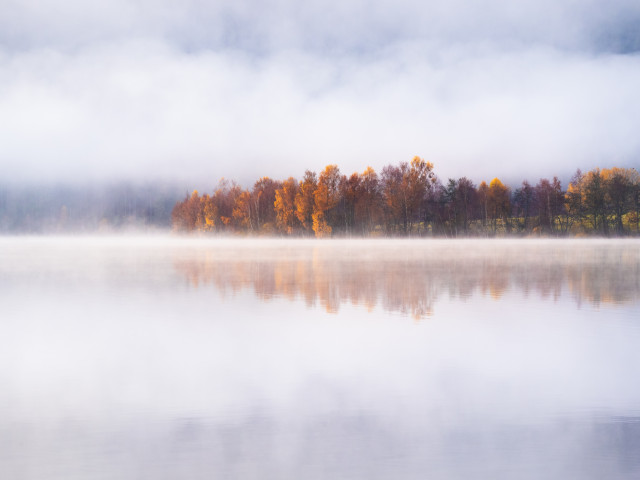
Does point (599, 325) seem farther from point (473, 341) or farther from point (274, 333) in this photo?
point (274, 333)

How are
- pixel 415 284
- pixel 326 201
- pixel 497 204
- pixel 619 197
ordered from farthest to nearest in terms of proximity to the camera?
pixel 497 204 → pixel 326 201 → pixel 619 197 → pixel 415 284

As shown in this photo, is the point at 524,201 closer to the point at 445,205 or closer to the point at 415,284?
the point at 445,205

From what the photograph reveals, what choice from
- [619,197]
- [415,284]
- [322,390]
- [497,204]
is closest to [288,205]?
[497,204]

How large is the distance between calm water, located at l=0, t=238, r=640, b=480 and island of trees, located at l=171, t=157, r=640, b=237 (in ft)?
228

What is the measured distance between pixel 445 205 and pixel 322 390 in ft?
273

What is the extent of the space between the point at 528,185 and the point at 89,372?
308ft

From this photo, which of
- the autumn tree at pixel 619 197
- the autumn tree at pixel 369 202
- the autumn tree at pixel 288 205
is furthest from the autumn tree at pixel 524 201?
the autumn tree at pixel 288 205

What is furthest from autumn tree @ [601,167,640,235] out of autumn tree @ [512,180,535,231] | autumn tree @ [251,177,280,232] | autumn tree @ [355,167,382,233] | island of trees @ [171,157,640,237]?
autumn tree @ [251,177,280,232]

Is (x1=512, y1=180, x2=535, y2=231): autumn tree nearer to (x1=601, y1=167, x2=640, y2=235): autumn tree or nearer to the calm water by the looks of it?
(x1=601, y1=167, x2=640, y2=235): autumn tree

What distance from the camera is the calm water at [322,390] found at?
437cm

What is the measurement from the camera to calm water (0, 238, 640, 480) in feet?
14.3

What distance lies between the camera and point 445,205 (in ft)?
285

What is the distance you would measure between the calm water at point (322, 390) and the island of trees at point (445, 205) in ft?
228

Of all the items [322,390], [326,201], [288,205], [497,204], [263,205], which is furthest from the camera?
[263,205]
